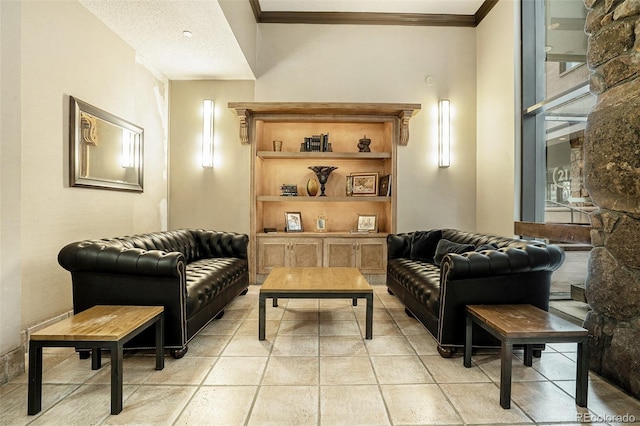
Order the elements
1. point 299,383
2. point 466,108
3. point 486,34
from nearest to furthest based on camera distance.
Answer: point 299,383, point 486,34, point 466,108

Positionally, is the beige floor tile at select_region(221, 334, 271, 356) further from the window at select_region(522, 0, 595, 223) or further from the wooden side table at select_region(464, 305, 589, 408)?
the window at select_region(522, 0, 595, 223)

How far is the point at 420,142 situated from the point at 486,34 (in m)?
1.69

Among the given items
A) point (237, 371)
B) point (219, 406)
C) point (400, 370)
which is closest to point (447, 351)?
point (400, 370)

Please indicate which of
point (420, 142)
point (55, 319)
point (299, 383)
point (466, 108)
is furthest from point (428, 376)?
point (466, 108)

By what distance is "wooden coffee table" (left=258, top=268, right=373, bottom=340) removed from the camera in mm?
2762

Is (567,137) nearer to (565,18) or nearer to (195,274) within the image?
(565,18)

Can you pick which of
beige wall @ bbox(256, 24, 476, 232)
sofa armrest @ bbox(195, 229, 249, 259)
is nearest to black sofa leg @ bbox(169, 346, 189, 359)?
sofa armrest @ bbox(195, 229, 249, 259)

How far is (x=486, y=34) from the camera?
15.3ft

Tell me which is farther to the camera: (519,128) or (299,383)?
(519,128)

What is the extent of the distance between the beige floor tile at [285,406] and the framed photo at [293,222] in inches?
119

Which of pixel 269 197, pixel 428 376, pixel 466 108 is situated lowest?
pixel 428 376

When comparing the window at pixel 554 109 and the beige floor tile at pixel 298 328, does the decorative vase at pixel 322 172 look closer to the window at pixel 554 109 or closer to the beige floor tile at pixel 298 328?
the beige floor tile at pixel 298 328

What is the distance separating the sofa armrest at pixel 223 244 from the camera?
13.0ft
